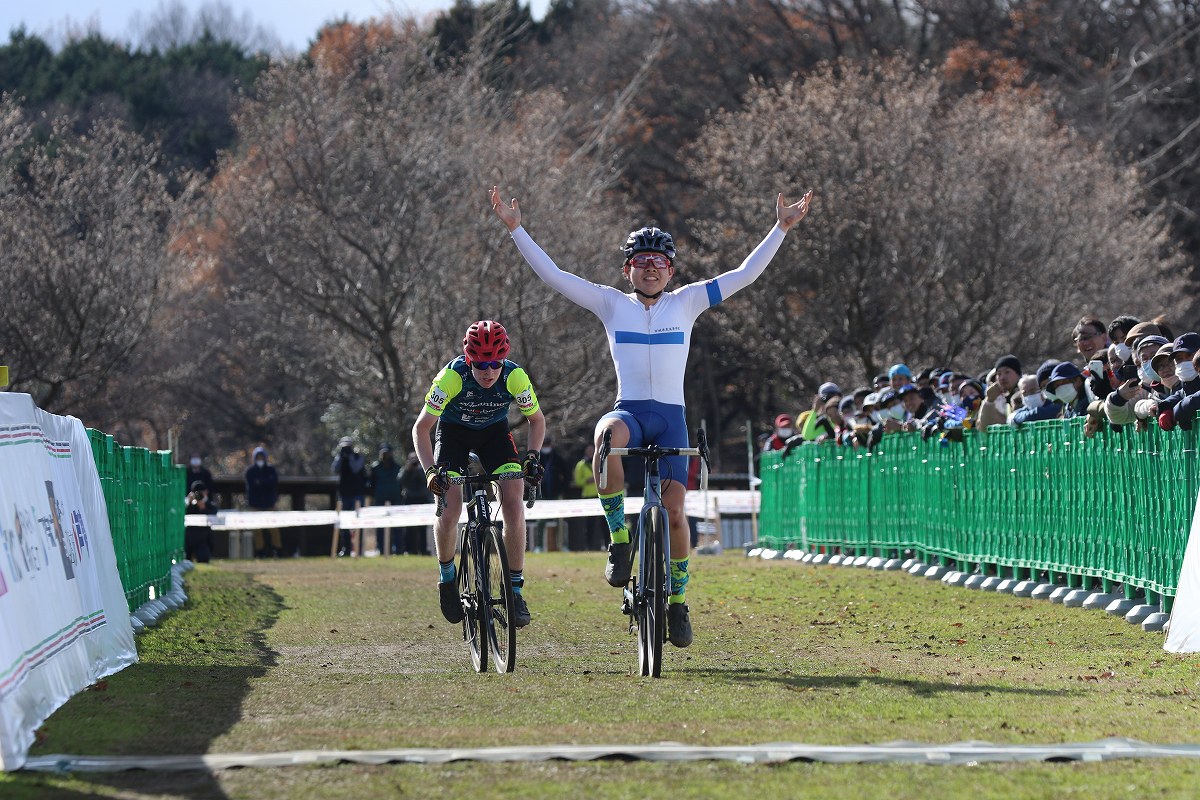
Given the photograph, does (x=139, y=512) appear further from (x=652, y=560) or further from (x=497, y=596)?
(x=652, y=560)

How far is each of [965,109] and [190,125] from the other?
35378mm

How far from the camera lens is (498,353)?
10.9 metres

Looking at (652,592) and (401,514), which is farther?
(401,514)

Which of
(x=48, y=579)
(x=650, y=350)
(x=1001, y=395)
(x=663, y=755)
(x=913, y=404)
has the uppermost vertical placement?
(x=913, y=404)

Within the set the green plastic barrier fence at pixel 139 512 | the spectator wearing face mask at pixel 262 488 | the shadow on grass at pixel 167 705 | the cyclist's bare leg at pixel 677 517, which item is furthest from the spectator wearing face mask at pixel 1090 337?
the spectator wearing face mask at pixel 262 488

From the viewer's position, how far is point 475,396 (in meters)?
11.1

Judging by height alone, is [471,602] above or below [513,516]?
below

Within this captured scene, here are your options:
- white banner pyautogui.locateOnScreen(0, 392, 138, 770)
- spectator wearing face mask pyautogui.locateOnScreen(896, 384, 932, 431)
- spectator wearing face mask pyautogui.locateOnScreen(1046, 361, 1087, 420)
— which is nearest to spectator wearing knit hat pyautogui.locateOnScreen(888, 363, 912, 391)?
spectator wearing face mask pyautogui.locateOnScreen(896, 384, 932, 431)

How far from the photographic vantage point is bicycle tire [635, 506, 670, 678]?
10086mm

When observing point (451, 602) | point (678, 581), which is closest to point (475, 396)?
point (451, 602)

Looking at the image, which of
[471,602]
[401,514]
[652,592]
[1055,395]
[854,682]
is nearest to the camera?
[854,682]

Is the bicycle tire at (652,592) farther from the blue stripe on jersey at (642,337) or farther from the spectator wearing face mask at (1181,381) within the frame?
the spectator wearing face mask at (1181,381)

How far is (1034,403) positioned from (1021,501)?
85cm

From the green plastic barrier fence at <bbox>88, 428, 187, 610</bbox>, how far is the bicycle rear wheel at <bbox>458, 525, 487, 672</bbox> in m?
3.94
